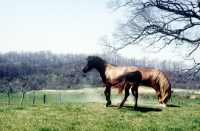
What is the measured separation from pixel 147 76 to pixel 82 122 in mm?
10465

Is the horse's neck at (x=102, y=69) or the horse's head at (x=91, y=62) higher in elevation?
the horse's head at (x=91, y=62)

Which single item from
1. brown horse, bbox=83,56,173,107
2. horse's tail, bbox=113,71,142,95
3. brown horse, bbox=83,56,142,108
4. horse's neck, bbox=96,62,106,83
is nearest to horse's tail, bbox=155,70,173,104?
brown horse, bbox=83,56,173,107

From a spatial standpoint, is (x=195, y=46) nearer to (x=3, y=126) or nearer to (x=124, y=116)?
(x=124, y=116)

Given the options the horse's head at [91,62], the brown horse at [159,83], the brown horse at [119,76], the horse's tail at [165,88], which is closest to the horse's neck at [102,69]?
the brown horse at [119,76]

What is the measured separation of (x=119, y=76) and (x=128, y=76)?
0.56 metres

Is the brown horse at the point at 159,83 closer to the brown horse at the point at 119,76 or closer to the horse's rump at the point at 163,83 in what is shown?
the horse's rump at the point at 163,83

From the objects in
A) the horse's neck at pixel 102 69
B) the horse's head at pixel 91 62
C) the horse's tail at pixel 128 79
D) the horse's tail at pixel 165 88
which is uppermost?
the horse's head at pixel 91 62

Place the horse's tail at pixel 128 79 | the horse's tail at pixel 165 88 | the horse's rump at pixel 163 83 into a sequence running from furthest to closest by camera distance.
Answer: the horse's rump at pixel 163 83 < the horse's tail at pixel 165 88 < the horse's tail at pixel 128 79

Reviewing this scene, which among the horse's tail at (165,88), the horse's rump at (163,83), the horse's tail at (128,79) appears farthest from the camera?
the horse's rump at (163,83)

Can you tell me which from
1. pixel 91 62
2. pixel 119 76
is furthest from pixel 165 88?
pixel 91 62

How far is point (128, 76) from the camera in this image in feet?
47.4

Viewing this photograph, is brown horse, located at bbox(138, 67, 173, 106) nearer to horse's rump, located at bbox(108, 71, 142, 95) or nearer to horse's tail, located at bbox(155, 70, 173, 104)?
horse's tail, located at bbox(155, 70, 173, 104)

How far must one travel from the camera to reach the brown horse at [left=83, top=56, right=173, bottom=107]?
14508mm

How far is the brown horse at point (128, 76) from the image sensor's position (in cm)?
1451
